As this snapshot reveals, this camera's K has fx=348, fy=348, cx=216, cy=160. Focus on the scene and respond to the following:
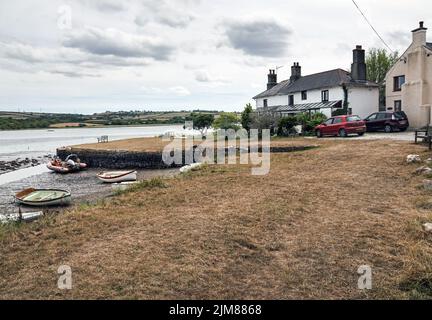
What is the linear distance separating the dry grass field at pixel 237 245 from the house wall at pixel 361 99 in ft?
88.3

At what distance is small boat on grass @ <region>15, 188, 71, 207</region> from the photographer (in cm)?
1650

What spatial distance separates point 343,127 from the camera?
26.5m

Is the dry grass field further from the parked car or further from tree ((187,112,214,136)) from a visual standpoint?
tree ((187,112,214,136))

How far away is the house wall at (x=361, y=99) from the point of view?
3700cm

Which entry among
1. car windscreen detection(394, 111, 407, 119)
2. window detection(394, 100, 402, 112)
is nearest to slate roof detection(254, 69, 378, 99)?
window detection(394, 100, 402, 112)

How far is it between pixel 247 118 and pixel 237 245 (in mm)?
32832

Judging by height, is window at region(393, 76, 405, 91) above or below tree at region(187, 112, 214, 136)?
above

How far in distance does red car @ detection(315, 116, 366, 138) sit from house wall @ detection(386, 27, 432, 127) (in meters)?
6.00

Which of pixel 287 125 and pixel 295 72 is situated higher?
pixel 295 72

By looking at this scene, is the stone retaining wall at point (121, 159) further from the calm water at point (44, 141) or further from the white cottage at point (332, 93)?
the white cottage at point (332, 93)

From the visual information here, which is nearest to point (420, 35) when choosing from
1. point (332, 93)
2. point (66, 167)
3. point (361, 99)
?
point (361, 99)

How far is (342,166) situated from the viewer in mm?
15188

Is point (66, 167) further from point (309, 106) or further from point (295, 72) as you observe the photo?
point (295, 72)
